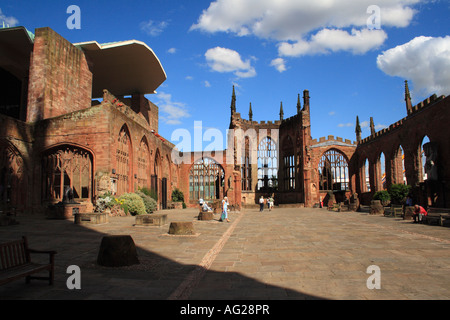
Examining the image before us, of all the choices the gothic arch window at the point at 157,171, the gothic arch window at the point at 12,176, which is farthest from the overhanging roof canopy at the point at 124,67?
the gothic arch window at the point at 12,176

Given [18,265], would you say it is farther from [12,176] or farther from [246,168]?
[246,168]

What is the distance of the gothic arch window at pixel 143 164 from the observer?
24.0 metres

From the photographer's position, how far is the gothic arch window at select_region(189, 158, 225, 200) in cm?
3994

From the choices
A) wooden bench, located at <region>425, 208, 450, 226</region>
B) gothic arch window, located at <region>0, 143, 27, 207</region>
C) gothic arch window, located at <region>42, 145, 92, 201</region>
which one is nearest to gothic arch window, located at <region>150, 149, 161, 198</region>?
gothic arch window, located at <region>42, 145, 92, 201</region>

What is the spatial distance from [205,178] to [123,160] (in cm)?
2032

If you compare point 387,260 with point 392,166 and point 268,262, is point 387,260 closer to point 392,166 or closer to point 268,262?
point 268,262

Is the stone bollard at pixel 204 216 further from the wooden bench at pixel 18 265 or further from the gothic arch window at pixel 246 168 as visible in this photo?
the gothic arch window at pixel 246 168

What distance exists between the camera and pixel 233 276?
520 centimetres

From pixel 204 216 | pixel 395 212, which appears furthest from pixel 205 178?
pixel 395 212

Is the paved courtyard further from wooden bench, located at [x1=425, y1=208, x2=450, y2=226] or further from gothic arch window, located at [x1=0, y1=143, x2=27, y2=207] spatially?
gothic arch window, located at [x1=0, y1=143, x2=27, y2=207]

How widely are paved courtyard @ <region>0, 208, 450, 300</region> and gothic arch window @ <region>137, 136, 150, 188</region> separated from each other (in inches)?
577

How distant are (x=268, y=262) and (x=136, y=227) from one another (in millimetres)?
7047

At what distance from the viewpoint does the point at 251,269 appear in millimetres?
5707
